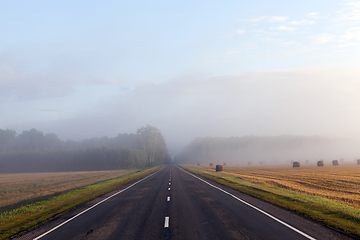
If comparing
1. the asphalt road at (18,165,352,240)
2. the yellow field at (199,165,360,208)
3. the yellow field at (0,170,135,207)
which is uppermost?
the asphalt road at (18,165,352,240)

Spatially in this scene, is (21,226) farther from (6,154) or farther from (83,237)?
(6,154)

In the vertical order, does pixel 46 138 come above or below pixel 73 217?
above

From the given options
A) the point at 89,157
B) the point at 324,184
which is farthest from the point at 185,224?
the point at 89,157

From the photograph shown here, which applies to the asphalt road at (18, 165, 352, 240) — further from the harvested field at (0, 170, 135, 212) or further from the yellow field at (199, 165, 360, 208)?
the harvested field at (0, 170, 135, 212)

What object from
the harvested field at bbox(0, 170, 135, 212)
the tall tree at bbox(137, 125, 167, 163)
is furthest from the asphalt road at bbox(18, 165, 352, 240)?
the tall tree at bbox(137, 125, 167, 163)

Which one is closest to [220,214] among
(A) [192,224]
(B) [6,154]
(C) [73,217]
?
(A) [192,224]

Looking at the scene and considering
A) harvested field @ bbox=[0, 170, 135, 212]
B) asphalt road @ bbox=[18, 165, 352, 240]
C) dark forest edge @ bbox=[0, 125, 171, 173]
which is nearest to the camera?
asphalt road @ bbox=[18, 165, 352, 240]

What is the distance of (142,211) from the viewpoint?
43.1 ft

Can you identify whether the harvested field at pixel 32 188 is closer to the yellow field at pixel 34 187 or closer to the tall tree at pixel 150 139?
the yellow field at pixel 34 187

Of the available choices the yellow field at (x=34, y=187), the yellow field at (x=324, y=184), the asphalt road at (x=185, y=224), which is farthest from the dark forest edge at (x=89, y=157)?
the asphalt road at (x=185, y=224)

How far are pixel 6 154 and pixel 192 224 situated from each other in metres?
137

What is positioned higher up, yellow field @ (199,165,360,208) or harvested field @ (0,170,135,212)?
yellow field @ (199,165,360,208)

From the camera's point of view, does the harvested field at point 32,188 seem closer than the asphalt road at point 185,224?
No

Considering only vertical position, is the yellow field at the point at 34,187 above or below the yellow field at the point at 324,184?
below
